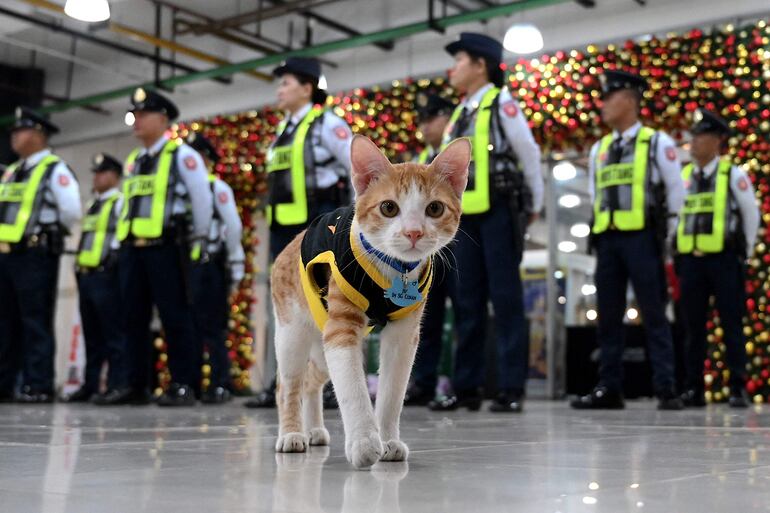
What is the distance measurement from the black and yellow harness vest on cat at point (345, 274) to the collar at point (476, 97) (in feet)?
8.62

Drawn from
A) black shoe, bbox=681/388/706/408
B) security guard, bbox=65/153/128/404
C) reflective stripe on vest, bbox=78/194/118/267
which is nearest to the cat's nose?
black shoe, bbox=681/388/706/408

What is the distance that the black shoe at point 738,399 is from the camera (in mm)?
5910

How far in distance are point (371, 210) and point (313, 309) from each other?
0.31 meters

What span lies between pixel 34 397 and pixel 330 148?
2.77 meters

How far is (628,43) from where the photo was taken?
879 cm

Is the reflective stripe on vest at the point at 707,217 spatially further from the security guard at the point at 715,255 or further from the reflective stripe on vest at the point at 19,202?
the reflective stripe on vest at the point at 19,202

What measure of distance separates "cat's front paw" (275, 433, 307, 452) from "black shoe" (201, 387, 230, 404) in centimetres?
419

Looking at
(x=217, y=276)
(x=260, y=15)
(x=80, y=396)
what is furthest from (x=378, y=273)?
(x=260, y=15)

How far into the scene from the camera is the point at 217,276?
7309mm

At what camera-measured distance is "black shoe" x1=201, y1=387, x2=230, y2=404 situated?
630cm

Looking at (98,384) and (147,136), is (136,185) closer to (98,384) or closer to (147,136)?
(147,136)

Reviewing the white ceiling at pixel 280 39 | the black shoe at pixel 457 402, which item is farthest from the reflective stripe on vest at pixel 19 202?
the white ceiling at pixel 280 39

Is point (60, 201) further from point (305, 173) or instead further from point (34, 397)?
point (305, 173)

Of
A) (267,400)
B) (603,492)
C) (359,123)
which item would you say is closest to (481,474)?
(603,492)
